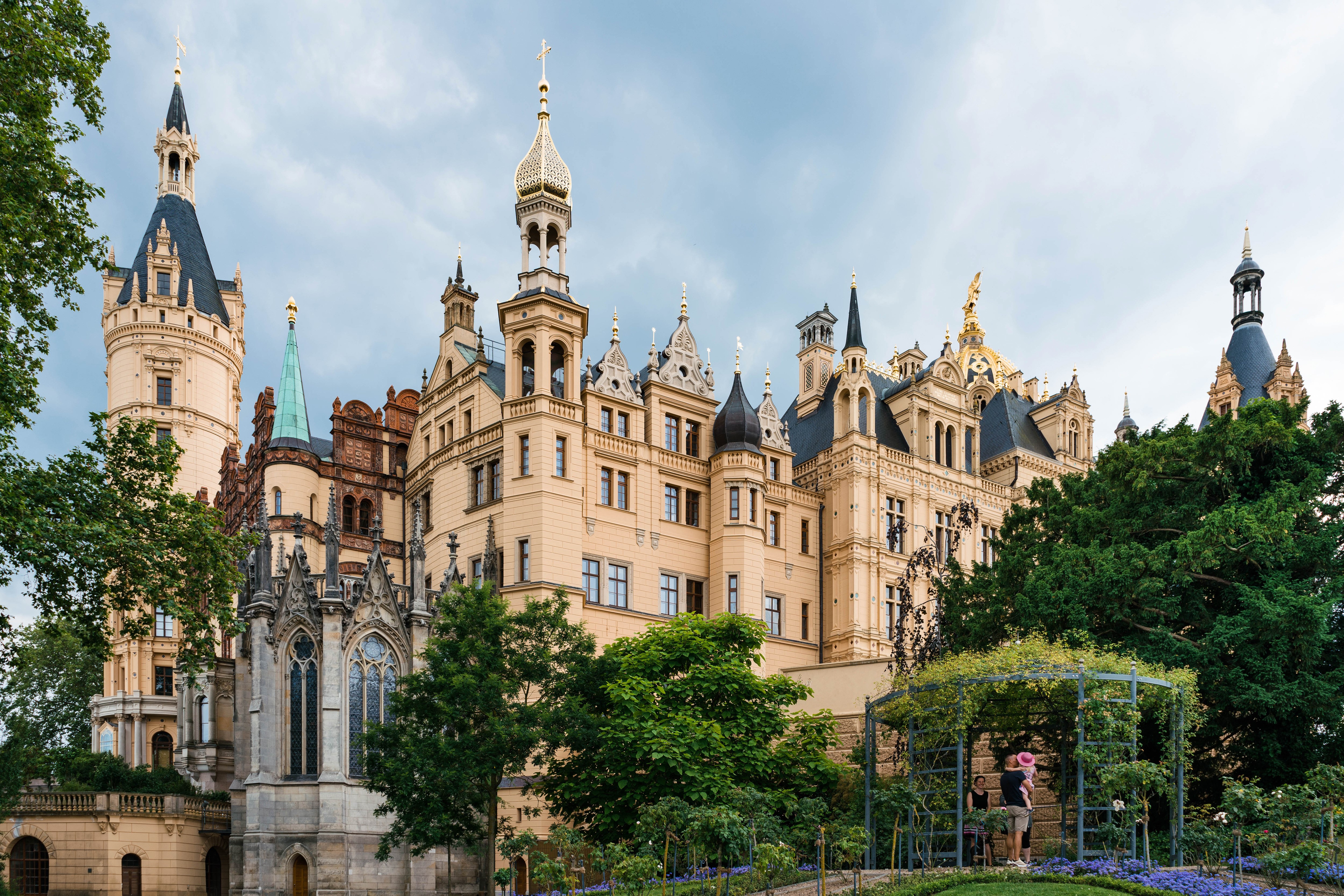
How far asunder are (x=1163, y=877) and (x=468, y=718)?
627 inches

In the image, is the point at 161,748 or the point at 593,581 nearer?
the point at 593,581

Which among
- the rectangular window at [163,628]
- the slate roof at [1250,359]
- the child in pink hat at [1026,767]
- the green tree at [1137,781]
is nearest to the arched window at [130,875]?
the rectangular window at [163,628]

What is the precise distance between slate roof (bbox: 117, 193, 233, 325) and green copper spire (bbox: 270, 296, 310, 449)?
20.8 metres

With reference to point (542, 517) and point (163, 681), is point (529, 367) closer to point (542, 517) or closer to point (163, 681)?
point (542, 517)

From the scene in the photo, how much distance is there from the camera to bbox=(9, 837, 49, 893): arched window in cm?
3931

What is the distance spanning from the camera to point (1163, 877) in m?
19.6

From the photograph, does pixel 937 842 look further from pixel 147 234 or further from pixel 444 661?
pixel 147 234

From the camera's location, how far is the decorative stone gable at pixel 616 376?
150 ft

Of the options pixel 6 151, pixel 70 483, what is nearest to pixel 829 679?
pixel 70 483

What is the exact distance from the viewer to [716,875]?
86.7 ft

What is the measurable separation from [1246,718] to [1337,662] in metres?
2.46

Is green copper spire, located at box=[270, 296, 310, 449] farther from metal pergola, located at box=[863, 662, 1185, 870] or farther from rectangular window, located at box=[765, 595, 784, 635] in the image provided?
metal pergola, located at box=[863, 662, 1185, 870]

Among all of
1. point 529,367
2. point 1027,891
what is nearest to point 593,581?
point 529,367

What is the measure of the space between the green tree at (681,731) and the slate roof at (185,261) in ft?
154
